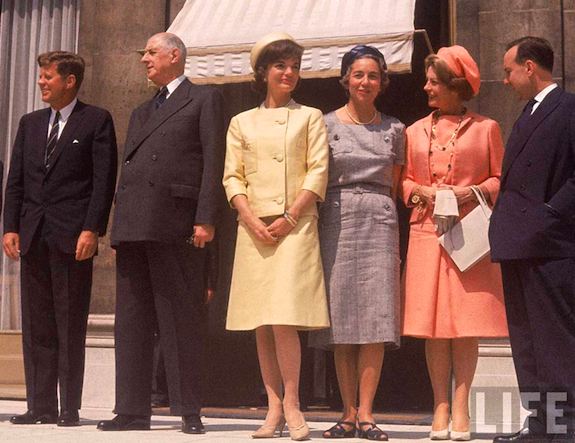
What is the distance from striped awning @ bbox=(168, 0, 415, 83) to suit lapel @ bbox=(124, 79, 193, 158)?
176 centimetres

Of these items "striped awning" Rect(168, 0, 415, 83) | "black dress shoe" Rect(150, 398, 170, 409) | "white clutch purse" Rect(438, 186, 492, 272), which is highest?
"striped awning" Rect(168, 0, 415, 83)

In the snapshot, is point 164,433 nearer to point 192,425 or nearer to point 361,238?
point 192,425

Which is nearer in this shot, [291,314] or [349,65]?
[291,314]

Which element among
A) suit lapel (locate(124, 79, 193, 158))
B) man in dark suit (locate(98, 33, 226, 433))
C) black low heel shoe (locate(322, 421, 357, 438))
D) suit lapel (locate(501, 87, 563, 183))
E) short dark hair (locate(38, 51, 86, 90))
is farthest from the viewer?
short dark hair (locate(38, 51, 86, 90))

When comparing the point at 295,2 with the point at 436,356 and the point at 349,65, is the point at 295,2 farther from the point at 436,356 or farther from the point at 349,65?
the point at 436,356

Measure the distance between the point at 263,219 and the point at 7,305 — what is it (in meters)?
4.98

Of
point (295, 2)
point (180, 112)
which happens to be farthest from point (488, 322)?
point (295, 2)

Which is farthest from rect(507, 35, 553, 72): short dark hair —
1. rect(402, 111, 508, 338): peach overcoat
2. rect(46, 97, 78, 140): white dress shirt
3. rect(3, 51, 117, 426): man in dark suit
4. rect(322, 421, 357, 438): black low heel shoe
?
rect(46, 97, 78, 140): white dress shirt

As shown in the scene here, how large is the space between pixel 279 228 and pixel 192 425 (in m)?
1.38

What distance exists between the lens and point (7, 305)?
433 inches

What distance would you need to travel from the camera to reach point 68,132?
752cm

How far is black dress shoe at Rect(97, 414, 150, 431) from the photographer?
7.03 m

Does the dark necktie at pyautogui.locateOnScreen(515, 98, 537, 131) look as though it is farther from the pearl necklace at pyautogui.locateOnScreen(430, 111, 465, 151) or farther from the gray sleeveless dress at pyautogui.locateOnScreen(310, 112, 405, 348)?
the gray sleeveless dress at pyautogui.locateOnScreen(310, 112, 405, 348)

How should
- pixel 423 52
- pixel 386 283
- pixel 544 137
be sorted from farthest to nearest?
pixel 423 52, pixel 386 283, pixel 544 137
